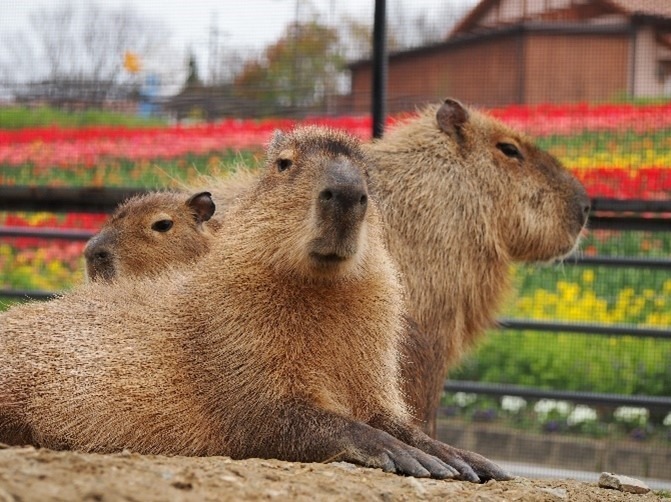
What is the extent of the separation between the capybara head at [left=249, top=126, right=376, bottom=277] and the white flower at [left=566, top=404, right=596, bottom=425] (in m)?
5.22

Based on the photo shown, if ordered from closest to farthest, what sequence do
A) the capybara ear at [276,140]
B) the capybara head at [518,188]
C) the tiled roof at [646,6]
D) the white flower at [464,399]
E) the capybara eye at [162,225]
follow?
1. the capybara ear at [276,140]
2. the capybara eye at [162,225]
3. the capybara head at [518,188]
4. the tiled roof at [646,6]
5. the white flower at [464,399]

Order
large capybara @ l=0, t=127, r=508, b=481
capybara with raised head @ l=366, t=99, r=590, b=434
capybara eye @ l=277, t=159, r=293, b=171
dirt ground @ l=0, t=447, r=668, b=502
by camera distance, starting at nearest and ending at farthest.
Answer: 1. dirt ground @ l=0, t=447, r=668, b=502
2. large capybara @ l=0, t=127, r=508, b=481
3. capybara eye @ l=277, t=159, r=293, b=171
4. capybara with raised head @ l=366, t=99, r=590, b=434

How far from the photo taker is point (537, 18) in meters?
7.68

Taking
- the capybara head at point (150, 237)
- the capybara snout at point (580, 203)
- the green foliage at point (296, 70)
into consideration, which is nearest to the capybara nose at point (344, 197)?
the capybara head at point (150, 237)

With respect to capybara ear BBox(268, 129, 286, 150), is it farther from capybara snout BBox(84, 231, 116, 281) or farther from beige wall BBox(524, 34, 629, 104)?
beige wall BBox(524, 34, 629, 104)

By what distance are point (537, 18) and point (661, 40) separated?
83cm

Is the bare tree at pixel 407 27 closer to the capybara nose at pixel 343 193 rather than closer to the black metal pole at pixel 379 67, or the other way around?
the black metal pole at pixel 379 67

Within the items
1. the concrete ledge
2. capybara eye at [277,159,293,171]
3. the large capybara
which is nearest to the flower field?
the concrete ledge

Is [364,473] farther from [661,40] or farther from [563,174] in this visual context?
[661,40]

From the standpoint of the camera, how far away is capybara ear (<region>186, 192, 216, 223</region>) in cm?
532

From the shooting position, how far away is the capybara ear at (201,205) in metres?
5.32

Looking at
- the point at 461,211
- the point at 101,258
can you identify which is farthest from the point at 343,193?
the point at 461,211

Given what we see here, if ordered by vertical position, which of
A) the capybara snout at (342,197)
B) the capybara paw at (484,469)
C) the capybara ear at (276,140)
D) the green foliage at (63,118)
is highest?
the green foliage at (63,118)

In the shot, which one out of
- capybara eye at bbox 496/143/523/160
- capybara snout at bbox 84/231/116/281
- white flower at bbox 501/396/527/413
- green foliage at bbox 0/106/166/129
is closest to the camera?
capybara snout at bbox 84/231/116/281
